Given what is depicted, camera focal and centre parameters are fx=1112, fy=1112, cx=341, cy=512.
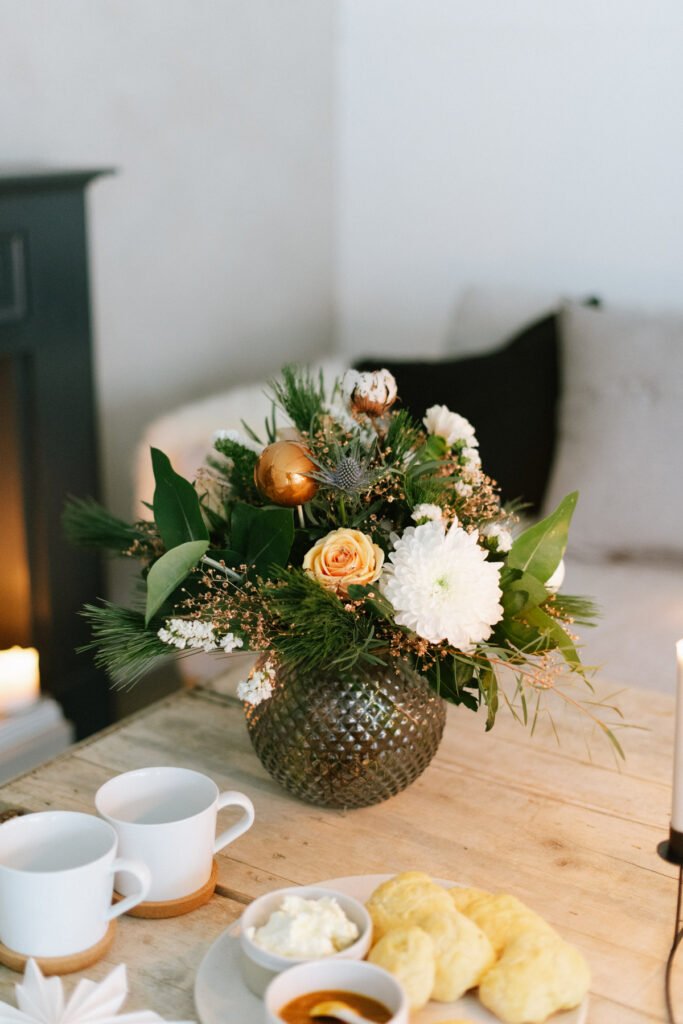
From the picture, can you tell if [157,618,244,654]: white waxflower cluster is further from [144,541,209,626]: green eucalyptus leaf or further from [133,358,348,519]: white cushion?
[133,358,348,519]: white cushion

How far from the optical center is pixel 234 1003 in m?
0.76

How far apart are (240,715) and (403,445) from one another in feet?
1.35

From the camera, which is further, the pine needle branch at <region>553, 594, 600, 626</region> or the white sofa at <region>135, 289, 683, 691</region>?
the white sofa at <region>135, 289, 683, 691</region>

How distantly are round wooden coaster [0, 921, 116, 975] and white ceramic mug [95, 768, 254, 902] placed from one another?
0.20 feet

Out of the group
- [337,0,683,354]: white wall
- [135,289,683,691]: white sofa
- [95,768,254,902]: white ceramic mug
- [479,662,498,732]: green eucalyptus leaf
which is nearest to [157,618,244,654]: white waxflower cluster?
[95,768,254,902]: white ceramic mug

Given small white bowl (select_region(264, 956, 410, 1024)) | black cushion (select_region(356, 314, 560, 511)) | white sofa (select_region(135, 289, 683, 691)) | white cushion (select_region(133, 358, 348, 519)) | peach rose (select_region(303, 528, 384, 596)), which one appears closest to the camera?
small white bowl (select_region(264, 956, 410, 1024))

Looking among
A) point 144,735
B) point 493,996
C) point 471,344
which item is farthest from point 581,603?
point 471,344

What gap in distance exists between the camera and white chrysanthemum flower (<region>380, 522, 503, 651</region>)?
34.0 inches

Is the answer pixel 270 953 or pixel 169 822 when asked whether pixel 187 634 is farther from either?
pixel 270 953

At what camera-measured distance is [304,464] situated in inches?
36.6

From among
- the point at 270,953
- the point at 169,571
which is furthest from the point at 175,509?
the point at 270,953

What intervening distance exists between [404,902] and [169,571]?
12.4 inches

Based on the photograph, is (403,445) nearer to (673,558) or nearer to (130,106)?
(673,558)

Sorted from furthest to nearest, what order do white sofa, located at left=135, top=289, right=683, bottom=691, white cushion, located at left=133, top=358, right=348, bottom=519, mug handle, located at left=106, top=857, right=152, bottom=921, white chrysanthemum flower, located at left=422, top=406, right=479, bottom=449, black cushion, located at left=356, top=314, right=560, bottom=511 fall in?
black cushion, located at left=356, top=314, right=560, bottom=511 → white cushion, located at left=133, top=358, right=348, bottom=519 → white sofa, located at left=135, top=289, right=683, bottom=691 → white chrysanthemum flower, located at left=422, top=406, right=479, bottom=449 → mug handle, located at left=106, top=857, right=152, bottom=921
